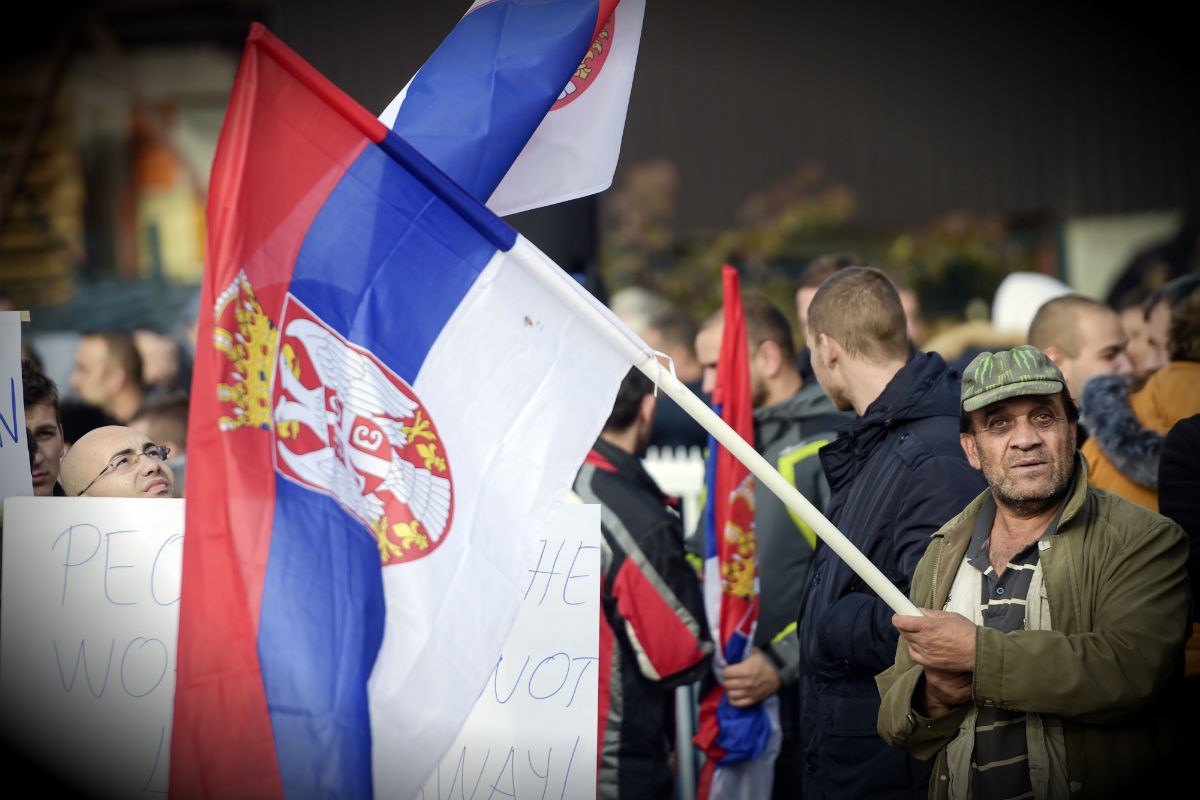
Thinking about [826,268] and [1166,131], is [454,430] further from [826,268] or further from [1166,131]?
[1166,131]

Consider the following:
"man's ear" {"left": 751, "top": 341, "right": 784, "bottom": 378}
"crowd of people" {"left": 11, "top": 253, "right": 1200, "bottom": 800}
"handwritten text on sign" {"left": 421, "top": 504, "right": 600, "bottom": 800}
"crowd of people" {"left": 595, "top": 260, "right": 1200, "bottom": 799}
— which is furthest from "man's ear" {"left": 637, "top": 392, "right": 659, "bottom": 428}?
"handwritten text on sign" {"left": 421, "top": 504, "right": 600, "bottom": 800}

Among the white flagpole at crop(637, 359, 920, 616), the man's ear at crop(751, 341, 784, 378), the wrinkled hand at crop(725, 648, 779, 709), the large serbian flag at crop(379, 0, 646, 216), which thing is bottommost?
the wrinkled hand at crop(725, 648, 779, 709)

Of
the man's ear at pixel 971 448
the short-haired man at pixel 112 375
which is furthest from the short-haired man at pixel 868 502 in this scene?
the short-haired man at pixel 112 375

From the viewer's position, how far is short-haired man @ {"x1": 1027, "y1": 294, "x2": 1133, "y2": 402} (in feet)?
17.7

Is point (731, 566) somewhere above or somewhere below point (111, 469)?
below

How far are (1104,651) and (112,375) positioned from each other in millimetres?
5796

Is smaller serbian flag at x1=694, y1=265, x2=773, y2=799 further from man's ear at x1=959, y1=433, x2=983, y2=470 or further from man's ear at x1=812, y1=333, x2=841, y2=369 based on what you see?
man's ear at x1=959, y1=433, x2=983, y2=470

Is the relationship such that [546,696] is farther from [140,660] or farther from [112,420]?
[112,420]

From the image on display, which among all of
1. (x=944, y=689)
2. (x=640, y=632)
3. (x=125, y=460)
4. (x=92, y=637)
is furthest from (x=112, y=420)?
(x=944, y=689)

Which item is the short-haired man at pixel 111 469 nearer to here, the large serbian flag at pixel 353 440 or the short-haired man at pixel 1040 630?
the large serbian flag at pixel 353 440

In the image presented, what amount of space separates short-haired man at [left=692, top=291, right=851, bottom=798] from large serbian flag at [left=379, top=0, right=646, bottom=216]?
4.35ft

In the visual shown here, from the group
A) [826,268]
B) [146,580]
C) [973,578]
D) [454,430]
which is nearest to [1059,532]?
[973,578]

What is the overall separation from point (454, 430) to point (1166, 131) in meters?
12.5

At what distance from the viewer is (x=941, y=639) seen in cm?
279
